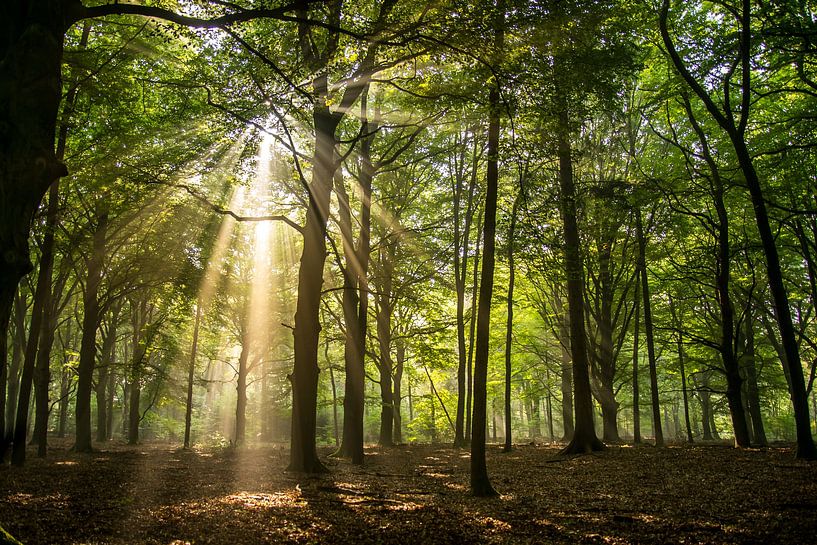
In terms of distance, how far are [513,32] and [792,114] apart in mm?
12546

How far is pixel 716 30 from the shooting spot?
12875 mm

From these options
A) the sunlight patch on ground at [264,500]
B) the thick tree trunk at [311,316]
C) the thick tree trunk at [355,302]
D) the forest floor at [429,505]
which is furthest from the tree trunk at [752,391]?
the sunlight patch on ground at [264,500]

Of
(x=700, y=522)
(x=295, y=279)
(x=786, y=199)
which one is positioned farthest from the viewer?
(x=295, y=279)

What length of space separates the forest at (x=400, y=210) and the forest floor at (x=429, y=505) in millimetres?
87

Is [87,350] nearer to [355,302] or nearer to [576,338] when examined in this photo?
[355,302]

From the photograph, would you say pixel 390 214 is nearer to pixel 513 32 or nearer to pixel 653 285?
pixel 653 285

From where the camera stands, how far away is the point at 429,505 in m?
7.61

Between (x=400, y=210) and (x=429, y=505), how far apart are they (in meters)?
15.3

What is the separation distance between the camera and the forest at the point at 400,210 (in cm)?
612

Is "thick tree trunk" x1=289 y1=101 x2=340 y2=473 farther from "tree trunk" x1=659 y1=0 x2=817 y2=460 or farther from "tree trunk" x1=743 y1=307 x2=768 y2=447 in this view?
"tree trunk" x1=743 y1=307 x2=768 y2=447

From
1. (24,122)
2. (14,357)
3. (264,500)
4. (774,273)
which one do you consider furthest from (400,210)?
(14,357)

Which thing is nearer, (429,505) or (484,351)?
(429,505)

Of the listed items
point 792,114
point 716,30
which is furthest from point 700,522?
point 792,114

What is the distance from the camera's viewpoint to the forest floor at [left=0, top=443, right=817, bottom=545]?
18.7ft
